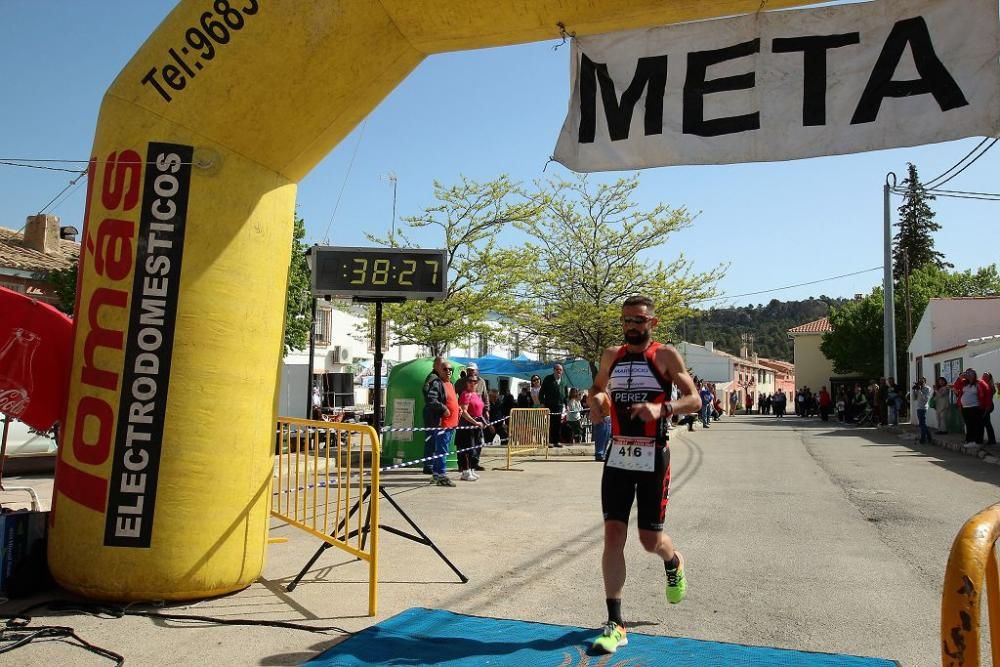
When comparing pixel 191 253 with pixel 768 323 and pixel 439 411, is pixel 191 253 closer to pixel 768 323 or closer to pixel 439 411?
pixel 439 411

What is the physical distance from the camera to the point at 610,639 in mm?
4348

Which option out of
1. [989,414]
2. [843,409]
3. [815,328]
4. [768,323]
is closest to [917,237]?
[815,328]

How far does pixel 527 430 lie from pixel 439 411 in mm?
4096

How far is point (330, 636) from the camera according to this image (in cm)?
471

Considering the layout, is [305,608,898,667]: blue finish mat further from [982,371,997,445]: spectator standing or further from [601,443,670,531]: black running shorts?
[982,371,997,445]: spectator standing

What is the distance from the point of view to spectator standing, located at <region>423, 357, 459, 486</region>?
11961mm

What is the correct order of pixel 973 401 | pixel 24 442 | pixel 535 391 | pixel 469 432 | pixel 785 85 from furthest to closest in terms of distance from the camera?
1. pixel 535 391
2. pixel 973 401
3. pixel 469 432
4. pixel 24 442
5. pixel 785 85

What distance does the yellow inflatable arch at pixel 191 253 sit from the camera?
5082 mm

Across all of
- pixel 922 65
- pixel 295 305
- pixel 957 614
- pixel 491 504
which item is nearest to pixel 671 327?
pixel 295 305

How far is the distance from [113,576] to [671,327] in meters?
28.1

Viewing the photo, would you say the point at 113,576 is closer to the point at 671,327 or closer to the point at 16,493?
the point at 16,493

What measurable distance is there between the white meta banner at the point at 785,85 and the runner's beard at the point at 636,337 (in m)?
1.16

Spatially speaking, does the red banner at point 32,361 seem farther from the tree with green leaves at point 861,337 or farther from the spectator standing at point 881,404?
the tree with green leaves at point 861,337

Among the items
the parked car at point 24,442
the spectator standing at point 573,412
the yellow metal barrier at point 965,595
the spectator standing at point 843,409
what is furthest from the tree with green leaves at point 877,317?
the yellow metal barrier at point 965,595
